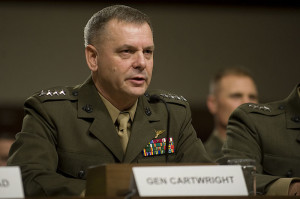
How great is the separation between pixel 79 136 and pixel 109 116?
171 mm

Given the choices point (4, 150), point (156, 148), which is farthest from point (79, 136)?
point (4, 150)

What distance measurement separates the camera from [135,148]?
2.99m

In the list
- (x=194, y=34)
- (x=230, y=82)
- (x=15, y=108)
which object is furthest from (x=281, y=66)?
(x=15, y=108)

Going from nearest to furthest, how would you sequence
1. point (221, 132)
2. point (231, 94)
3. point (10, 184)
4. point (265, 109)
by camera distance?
point (10, 184), point (265, 109), point (231, 94), point (221, 132)

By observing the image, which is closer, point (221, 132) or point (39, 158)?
point (39, 158)

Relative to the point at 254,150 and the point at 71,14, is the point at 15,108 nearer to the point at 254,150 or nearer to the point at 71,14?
the point at 71,14

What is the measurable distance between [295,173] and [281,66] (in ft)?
11.6

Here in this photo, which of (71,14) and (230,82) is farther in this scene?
(71,14)

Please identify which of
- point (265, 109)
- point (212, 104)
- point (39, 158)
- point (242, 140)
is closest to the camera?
point (39, 158)

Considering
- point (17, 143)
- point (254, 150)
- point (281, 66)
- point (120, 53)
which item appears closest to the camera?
point (17, 143)

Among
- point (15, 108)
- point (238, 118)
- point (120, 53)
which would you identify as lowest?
point (15, 108)

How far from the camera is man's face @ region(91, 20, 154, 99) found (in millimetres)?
3016

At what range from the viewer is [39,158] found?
2764 millimetres

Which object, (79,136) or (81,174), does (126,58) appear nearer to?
(79,136)
